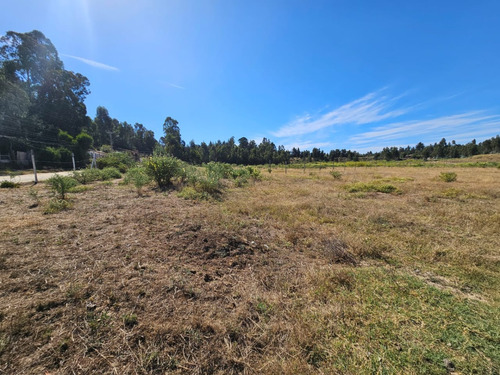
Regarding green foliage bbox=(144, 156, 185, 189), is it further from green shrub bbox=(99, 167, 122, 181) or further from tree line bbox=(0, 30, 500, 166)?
green shrub bbox=(99, 167, 122, 181)

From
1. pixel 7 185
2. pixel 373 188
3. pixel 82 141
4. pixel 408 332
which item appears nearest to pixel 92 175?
pixel 7 185

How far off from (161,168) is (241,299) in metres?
9.18

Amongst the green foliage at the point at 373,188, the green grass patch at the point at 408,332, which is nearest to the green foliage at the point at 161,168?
the green grass patch at the point at 408,332

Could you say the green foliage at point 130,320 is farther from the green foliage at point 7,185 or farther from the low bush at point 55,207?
the green foliage at point 7,185

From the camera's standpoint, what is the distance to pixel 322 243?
4.04 meters

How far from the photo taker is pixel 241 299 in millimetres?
2373

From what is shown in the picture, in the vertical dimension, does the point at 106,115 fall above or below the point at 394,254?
above

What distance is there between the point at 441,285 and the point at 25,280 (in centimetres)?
596

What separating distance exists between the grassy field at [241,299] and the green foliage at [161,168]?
5415 millimetres

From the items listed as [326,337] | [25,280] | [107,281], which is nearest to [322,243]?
[326,337]

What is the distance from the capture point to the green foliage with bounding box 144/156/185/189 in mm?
9820

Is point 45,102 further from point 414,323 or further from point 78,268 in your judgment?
→ point 414,323

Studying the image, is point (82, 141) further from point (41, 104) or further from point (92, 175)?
point (92, 175)

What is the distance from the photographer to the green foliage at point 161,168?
982 cm
